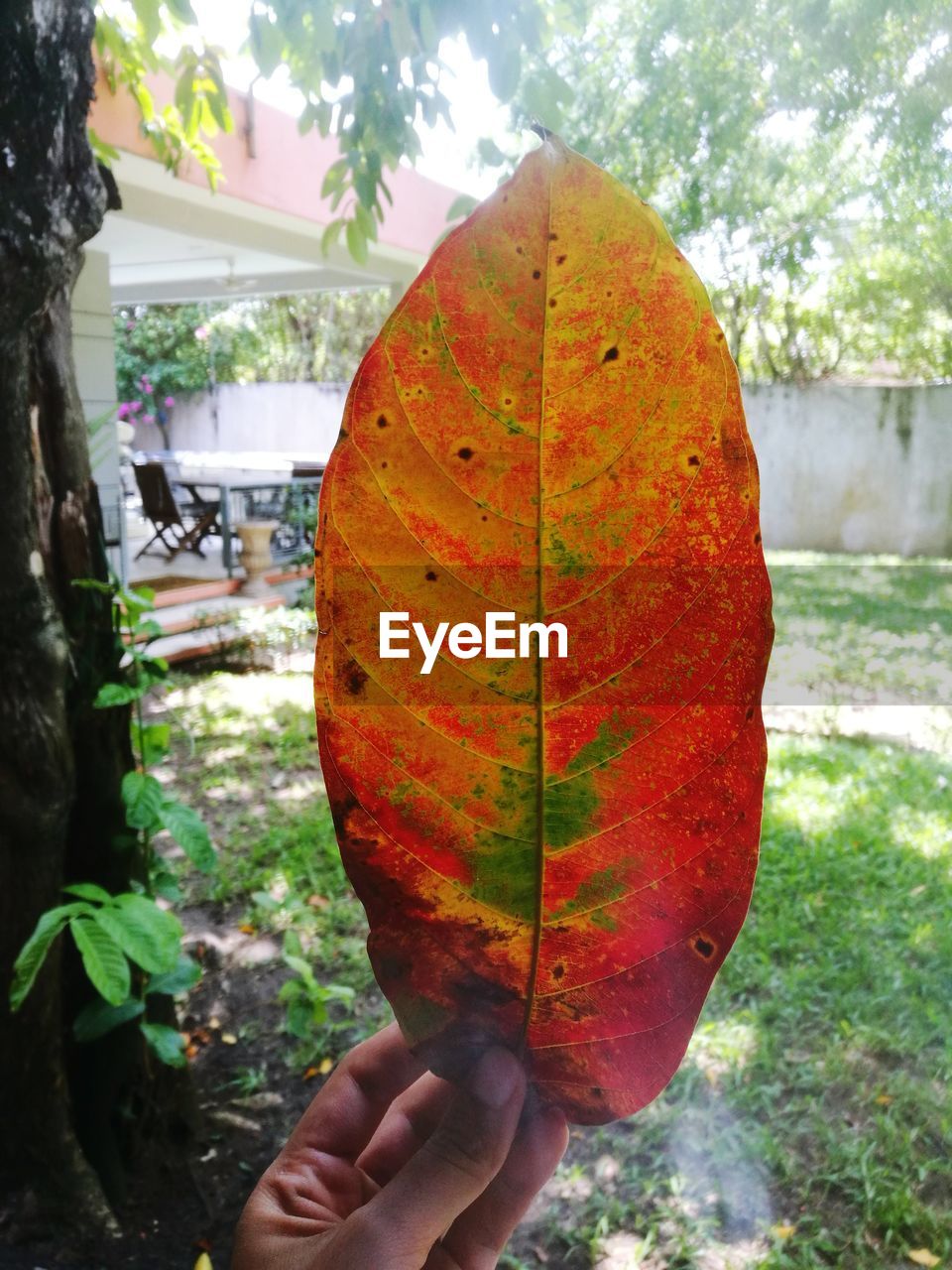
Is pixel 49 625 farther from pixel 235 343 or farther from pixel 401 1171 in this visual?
pixel 235 343

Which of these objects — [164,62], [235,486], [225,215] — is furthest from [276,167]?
[235,486]

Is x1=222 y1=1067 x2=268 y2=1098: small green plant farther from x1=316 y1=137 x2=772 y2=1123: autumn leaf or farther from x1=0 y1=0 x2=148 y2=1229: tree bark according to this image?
x1=316 y1=137 x2=772 y2=1123: autumn leaf

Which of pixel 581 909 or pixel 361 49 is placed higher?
pixel 361 49

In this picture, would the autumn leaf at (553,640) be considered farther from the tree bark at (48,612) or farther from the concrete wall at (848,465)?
the concrete wall at (848,465)

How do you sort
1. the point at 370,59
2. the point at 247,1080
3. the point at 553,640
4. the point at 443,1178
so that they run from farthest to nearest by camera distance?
the point at 247,1080, the point at 370,59, the point at 443,1178, the point at 553,640

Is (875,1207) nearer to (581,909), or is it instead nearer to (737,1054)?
(737,1054)

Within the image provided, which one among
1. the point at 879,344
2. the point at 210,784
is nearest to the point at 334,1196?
the point at 210,784
